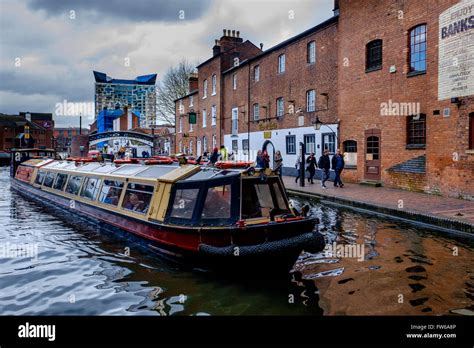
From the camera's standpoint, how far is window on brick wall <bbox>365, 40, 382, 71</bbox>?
56.8ft

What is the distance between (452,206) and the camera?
11852 mm

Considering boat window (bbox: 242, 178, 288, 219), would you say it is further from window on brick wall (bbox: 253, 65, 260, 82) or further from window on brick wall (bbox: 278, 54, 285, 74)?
window on brick wall (bbox: 253, 65, 260, 82)

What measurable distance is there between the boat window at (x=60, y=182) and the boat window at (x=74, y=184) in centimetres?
64

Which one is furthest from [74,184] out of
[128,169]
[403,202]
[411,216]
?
[403,202]

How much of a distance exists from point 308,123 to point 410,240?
1391 cm

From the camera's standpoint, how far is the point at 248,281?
6.74 metres

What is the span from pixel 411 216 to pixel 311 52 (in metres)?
13.4

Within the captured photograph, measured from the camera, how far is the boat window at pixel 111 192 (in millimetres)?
10134

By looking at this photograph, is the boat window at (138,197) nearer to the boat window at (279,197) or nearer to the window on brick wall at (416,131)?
the boat window at (279,197)

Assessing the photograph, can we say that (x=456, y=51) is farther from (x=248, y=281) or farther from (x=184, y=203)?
(x=248, y=281)

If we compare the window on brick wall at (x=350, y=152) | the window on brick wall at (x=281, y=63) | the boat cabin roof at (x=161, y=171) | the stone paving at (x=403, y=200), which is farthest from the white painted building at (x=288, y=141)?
the boat cabin roof at (x=161, y=171)

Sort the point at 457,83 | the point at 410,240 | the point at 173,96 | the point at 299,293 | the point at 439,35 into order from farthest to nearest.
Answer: the point at 173,96, the point at 439,35, the point at 457,83, the point at 410,240, the point at 299,293
